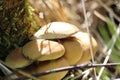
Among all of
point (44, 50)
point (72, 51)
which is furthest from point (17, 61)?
point (72, 51)

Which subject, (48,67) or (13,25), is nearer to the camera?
(48,67)

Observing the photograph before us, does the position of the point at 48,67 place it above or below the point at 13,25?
below

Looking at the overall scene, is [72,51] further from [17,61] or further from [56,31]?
[17,61]

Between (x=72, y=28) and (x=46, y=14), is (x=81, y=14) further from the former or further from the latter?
(x=72, y=28)

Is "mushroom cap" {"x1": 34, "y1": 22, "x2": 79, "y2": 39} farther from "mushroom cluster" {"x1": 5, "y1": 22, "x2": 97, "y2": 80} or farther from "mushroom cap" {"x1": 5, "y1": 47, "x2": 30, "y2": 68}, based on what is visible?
"mushroom cap" {"x1": 5, "y1": 47, "x2": 30, "y2": 68}

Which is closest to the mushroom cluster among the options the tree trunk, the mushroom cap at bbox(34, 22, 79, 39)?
the mushroom cap at bbox(34, 22, 79, 39)

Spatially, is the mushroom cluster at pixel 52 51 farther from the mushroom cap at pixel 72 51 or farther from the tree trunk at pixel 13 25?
the tree trunk at pixel 13 25
